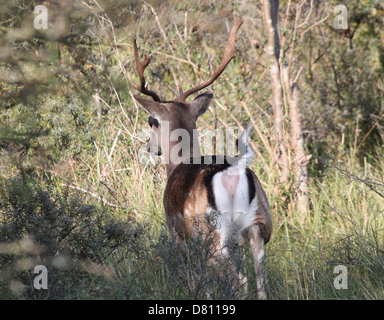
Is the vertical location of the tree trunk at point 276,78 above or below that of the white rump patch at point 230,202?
above

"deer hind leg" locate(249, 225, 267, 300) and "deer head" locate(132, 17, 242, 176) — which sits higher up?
"deer head" locate(132, 17, 242, 176)

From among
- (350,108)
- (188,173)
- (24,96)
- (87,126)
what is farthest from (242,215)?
(350,108)

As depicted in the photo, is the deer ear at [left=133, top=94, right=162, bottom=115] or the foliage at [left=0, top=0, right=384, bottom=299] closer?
the foliage at [left=0, top=0, right=384, bottom=299]

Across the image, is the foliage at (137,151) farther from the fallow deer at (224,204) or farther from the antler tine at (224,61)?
the antler tine at (224,61)

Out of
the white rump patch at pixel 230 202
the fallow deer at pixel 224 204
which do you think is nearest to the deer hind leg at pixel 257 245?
the fallow deer at pixel 224 204

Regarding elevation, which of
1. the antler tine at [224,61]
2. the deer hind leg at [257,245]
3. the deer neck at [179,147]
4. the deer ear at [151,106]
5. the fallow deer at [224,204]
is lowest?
the deer hind leg at [257,245]

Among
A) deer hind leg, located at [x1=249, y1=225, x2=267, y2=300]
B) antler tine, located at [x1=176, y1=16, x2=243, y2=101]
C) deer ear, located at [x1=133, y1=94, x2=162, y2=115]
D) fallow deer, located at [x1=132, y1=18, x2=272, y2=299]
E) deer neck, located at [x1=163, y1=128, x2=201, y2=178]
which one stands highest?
antler tine, located at [x1=176, y1=16, x2=243, y2=101]

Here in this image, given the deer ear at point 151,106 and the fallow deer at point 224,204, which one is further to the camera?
the deer ear at point 151,106

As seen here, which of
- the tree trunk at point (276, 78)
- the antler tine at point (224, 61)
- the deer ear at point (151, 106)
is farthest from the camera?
the tree trunk at point (276, 78)

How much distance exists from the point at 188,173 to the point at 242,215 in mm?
619

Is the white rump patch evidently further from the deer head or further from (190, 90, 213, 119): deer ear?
(190, 90, 213, 119): deer ear

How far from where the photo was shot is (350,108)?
27.9 ft

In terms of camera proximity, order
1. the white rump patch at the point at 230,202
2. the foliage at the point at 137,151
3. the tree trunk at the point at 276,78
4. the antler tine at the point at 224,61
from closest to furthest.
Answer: the foliage at the point at 137,151
the white rump patch at the point at 230,202
the antler tine at the point at 224,61
the tree trunk at the point at 276,78

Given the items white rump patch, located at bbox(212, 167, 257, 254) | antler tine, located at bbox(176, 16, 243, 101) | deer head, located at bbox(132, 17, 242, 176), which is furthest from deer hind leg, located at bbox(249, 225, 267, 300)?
antler tine, located at bbox(176, 16, 243, 101)
